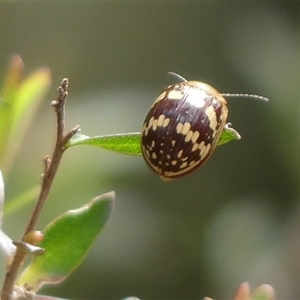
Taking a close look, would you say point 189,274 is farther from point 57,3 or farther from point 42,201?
point 42,201

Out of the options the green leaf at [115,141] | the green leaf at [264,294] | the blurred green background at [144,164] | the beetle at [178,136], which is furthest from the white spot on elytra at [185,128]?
the blurred green background at [144,164]

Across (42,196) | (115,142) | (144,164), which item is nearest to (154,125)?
(115,142)

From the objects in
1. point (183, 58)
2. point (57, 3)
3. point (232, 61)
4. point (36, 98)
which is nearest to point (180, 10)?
point (183, 58)

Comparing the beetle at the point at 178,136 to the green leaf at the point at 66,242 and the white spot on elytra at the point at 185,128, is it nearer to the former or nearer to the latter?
the white spot on elytra at the point at 185,128

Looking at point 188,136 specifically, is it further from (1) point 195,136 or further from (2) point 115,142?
(2) point 115,142

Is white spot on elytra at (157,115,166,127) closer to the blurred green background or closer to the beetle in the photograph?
the beetle

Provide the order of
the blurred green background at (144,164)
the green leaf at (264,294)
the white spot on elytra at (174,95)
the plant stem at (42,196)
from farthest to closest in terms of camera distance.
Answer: the blurred green background at (144,164)
the white spot on elytra at (174,95)
the green leaf at (264,294)
the plant stem at (42,196)

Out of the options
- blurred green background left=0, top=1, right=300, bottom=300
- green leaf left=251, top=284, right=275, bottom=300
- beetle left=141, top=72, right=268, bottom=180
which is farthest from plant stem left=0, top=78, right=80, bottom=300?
blurred green background left=0, top=1, right=300, bottom=300
